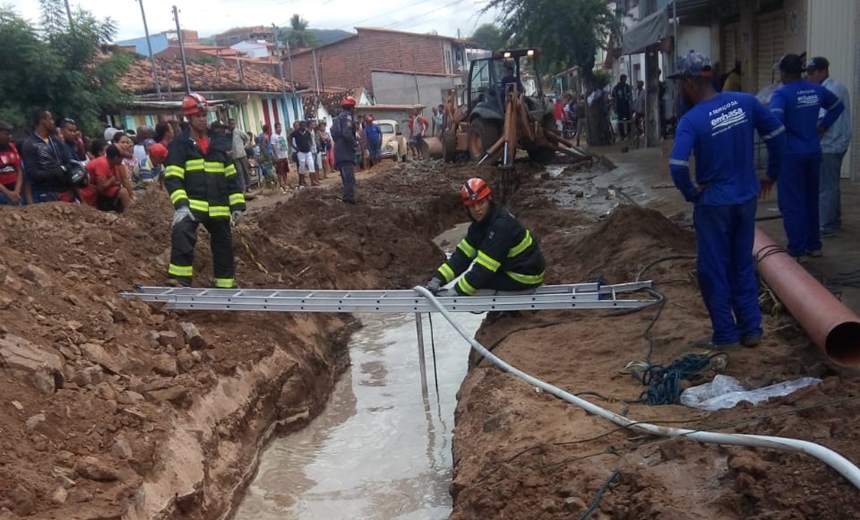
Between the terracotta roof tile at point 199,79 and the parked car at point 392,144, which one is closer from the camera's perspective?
the terracotta roof tile at point 199,79

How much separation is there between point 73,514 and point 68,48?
12628 mm

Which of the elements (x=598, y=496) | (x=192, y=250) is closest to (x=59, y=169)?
(x=192, y=250)

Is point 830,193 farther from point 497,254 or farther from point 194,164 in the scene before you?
point 194,164

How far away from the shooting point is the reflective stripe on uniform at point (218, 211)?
6730mm

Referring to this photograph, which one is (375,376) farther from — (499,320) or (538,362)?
(538,362)

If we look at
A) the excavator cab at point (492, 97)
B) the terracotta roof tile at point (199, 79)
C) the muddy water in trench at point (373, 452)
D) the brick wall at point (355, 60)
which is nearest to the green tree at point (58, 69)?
the terracotta roof tile at point (199, 79)

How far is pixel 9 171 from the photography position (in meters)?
8.18

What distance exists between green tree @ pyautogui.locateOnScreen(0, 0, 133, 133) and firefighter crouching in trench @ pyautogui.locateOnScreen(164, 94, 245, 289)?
8.03m

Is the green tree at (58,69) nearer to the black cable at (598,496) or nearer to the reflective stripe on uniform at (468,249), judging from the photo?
the reflective stripe on uniform at (468,249)

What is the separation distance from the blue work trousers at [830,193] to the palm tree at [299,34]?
65371mm

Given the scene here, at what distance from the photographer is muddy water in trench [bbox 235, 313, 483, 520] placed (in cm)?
515

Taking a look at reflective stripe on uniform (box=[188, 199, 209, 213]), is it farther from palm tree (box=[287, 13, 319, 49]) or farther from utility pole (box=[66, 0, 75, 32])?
palm tree (box=[287, 13, 319, 49])

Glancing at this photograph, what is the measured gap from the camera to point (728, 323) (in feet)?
16.1

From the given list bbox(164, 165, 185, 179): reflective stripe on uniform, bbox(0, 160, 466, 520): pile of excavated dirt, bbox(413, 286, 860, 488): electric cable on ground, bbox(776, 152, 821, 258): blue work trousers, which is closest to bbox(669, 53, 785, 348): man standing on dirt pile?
bbox(413, 286, 860, 488): electric cable on ground
